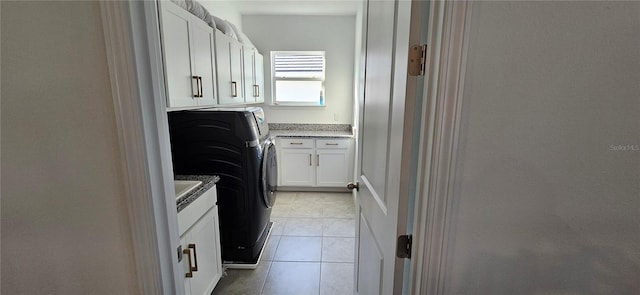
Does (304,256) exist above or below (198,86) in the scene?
below

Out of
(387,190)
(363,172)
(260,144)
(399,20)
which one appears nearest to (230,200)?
(260,144)

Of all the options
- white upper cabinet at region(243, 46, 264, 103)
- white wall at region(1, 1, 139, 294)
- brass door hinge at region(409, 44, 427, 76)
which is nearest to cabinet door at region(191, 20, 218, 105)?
white upper cabinet at region(243, 46, 264, 103)

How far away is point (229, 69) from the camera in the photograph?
2494 millimetres

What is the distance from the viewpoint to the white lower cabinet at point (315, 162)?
381 cm

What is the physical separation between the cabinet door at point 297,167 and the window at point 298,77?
33.7 inches

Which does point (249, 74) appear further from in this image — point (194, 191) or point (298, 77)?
point (194, 191)

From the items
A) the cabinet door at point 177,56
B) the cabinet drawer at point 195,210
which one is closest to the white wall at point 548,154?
the cabinet drawer at point 195,210


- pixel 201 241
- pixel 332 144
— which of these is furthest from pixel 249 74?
pixel 201 241

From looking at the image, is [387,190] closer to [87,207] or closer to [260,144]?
[87,207]

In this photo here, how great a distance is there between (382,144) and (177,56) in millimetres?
1283

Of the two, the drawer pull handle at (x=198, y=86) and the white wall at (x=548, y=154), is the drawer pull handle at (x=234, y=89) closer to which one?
the drawer pull handle at (x=198, y=86)

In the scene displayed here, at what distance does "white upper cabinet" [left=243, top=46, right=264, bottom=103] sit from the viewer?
3.08 metres

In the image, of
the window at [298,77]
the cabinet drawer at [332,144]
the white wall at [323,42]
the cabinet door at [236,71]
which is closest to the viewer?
the cabinet door at [236,71]

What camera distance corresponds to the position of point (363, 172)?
1339 millimetres
